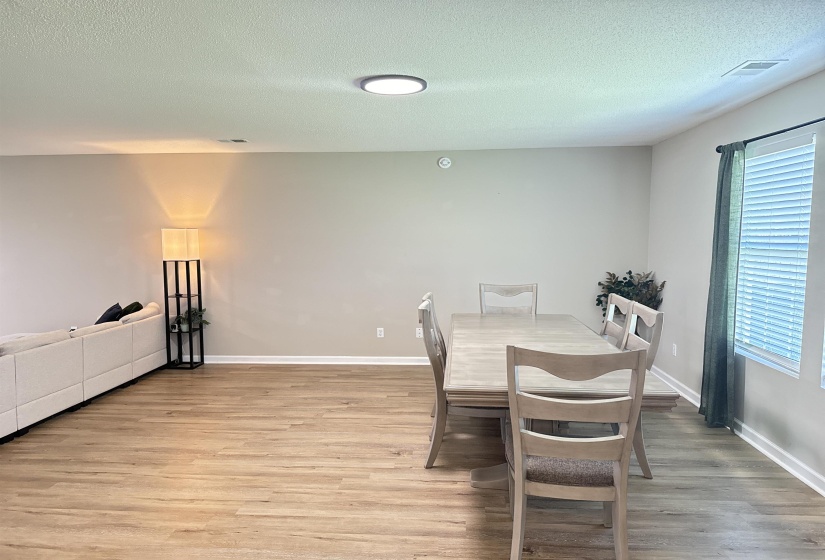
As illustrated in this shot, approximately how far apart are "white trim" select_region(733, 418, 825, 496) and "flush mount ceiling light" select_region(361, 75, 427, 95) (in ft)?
9.81

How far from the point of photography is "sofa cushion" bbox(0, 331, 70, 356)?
3.46 m

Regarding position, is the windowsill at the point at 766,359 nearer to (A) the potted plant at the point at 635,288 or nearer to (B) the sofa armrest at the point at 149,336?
(A) the potted plant at the point at 635,288

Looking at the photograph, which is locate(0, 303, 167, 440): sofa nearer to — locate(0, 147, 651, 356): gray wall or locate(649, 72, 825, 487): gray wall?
locate(0, 147, 651, 356): gray wall

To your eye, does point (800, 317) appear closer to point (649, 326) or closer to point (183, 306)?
point (649, 326)

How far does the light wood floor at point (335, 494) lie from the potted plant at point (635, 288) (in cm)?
127

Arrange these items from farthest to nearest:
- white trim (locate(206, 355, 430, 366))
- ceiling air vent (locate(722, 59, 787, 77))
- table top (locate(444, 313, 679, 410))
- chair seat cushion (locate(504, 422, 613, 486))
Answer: white trim (locate(206, 355, 430, 366)), ceiling air vent (locate(722, 59, 787, 77)), table top (locate(444, 313, 679, 410)), chair seat cushion (locate(504, 422, 613, 486))

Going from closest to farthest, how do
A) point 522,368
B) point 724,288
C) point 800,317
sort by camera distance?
1. point 522,368
2. point 800,317
3. point 724,288

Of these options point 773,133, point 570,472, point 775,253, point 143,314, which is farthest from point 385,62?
point 143,314

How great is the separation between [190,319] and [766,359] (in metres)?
4.99

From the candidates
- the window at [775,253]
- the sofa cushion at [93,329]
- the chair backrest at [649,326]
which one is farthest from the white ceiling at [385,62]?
the sofa cushion at [93,329]

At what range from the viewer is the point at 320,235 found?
5438 mm

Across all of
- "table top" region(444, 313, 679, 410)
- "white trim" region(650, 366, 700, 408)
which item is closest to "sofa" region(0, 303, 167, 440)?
"table top" region(444, 313, 679, 410)

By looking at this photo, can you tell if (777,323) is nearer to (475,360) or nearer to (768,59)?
(768,59)

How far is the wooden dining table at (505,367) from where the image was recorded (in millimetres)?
2096
